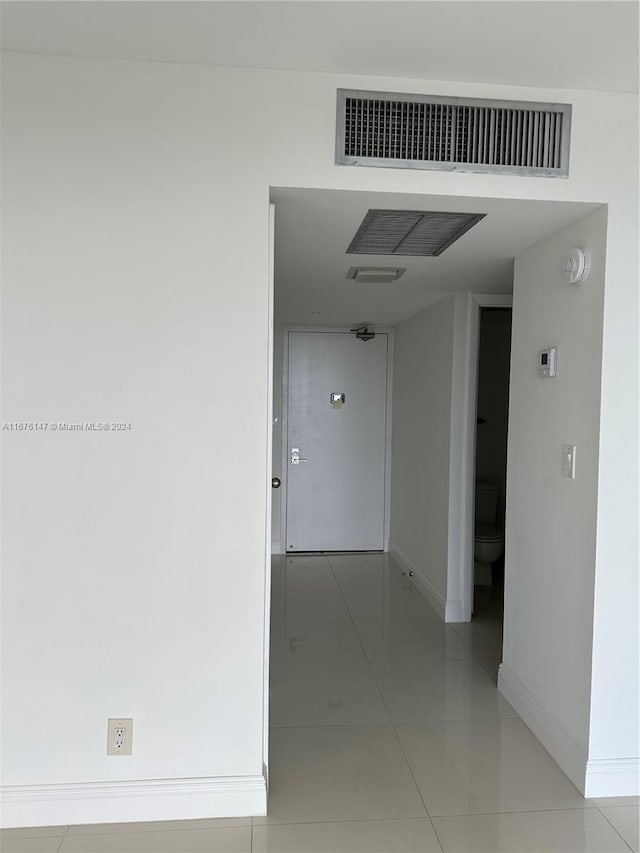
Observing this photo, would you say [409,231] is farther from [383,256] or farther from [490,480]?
[490,480]

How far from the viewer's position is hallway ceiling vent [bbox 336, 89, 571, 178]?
2.01m

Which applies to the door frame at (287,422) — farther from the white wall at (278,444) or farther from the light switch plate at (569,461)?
the light switch plate at (569,461)

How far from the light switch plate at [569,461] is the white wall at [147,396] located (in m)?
0.93

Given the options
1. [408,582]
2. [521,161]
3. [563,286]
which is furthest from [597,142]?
[408,582]

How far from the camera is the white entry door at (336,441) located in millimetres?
5555

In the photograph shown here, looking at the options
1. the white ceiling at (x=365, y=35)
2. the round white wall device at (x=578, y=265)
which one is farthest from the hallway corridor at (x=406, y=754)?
the white ceiling at (x=365, y=35)

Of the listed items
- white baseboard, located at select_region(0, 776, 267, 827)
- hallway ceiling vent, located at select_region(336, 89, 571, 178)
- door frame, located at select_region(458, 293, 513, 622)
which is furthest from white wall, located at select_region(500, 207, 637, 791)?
white baseboard, located at select_region(0, 776, 267, 827)

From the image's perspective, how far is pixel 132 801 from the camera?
6.74 feet

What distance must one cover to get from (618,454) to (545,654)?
0.96 metres

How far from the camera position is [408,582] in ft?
15.8

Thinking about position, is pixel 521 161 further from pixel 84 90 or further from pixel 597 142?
pixel 84 90

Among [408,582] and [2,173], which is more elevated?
[2,173]

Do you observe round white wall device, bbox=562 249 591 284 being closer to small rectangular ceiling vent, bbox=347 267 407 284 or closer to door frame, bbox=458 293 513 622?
small rectangular ceiling vent, bbox=347 267 407 284

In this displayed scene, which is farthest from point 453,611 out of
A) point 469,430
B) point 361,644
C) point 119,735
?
point 119,735
